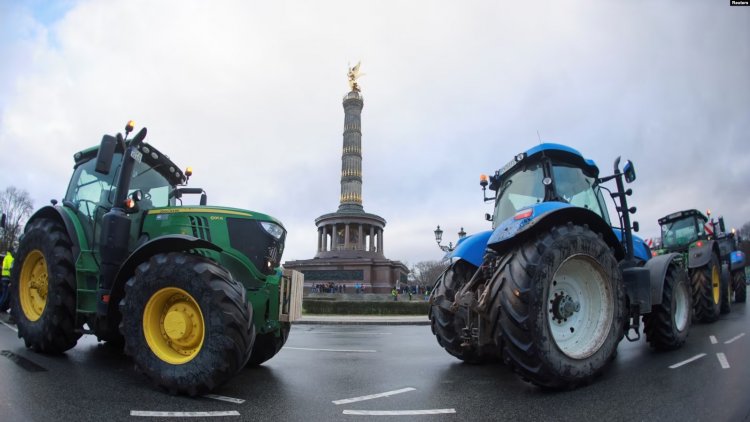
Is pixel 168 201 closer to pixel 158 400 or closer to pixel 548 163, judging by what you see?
pixel 158 400

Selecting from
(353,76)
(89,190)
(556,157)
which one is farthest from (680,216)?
(353,76)

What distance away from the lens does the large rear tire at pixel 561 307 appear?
3250 mm

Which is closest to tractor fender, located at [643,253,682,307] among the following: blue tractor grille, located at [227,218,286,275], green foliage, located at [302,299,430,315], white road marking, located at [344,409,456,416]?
white road marking, located at [344,409,456,416]

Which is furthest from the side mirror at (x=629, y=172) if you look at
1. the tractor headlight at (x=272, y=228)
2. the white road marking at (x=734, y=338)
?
the tractor headlight at (x=272, y=228)

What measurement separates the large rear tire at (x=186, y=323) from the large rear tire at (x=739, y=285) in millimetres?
16591

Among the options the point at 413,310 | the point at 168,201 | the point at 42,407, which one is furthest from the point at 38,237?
the point at 413,310

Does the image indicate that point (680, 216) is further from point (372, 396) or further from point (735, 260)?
point (372, 396)

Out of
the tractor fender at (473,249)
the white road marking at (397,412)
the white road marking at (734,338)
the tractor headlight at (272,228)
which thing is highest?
the tractor headlight at (272,228)

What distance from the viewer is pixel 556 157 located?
4973 millimetres

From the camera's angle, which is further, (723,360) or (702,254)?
(702,254)

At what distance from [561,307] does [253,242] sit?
3.19 meters

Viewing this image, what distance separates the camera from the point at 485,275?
167 inches

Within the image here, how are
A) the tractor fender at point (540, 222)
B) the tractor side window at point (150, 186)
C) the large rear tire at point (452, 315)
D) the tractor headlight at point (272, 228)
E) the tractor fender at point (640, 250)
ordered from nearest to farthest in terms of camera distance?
the tractor fender at point (540, 222) → the tractor headlight at point (272, 228) → the large rear tire at point (452, 315) → the tractor side window at point (150, 186) → the tractor fender at point (640, 250)

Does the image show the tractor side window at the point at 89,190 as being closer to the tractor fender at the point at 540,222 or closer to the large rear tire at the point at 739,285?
the tractor fender at the point at 540,222
